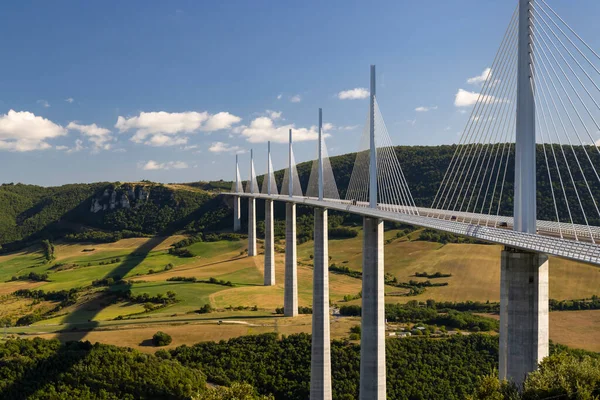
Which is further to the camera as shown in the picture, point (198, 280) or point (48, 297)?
point (198, 280)

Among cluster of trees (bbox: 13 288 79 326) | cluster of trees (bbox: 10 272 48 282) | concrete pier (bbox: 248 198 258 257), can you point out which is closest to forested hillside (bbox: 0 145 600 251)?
concrete pier (bbox: 248 198 258 257)

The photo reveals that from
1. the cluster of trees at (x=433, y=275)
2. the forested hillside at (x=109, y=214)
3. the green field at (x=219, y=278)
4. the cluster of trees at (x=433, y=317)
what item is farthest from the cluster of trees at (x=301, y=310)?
the forested hillside at (x=109, y=214)

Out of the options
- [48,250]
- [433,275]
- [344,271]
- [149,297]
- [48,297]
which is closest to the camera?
[149,297]

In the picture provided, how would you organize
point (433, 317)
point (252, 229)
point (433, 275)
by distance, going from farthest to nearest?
point (252, 229) → point (433, 275) → point (433, 317)

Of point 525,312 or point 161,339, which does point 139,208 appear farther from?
point 525,312

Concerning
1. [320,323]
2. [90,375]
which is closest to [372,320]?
[320,323]

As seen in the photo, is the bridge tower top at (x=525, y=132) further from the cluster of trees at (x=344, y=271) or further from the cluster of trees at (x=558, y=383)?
the cluster of trees at (x=344, y=271)

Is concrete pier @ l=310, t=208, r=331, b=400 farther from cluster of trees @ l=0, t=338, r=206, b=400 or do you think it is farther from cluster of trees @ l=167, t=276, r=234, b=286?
cluster of trees @ l=167, t=276, r=234, b=286

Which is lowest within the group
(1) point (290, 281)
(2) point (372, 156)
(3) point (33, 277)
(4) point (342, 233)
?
(3) point (33, 277)
